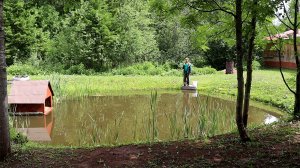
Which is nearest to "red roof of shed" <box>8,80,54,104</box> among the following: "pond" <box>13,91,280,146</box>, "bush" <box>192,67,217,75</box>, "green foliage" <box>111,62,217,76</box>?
"pond" <box>13,91,280,146</box>

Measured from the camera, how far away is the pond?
31.5 feet

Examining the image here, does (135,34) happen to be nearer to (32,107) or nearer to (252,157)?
(32,107)

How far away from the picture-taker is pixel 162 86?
21375mm

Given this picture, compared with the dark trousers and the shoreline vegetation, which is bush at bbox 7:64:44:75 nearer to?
the shoreline vegetation

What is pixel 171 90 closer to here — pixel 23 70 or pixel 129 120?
pixel 129 120

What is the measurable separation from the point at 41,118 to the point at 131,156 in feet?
25.0

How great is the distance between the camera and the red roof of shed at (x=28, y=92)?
1350 centimetres

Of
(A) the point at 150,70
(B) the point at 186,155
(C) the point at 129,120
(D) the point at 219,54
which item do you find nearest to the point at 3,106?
(B) the point at 186,155

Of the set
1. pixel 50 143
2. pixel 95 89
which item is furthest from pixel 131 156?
pixel 95 89

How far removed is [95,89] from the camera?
19531 mm

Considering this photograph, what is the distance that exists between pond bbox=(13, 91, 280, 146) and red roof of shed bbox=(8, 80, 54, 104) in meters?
0.67

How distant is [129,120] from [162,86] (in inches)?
363

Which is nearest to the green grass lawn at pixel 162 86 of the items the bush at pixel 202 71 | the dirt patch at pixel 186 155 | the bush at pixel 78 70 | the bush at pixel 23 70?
the bush at pixel 202 71

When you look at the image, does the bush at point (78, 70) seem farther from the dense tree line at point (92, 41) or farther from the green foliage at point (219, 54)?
the green foliage at point (219, 54)
